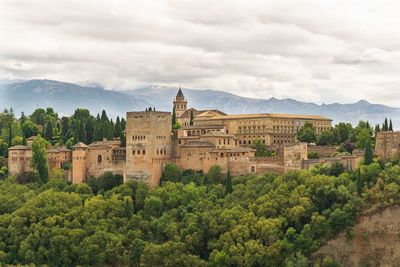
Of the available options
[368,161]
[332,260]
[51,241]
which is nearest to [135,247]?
[51,241]

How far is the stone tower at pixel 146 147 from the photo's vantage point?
60062 mm

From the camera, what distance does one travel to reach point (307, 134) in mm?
71562

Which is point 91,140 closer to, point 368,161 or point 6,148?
point 6,148

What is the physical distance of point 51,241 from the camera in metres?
52.9

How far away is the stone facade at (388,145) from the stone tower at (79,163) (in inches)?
947

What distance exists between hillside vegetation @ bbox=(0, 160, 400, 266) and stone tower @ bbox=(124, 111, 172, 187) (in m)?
1.53

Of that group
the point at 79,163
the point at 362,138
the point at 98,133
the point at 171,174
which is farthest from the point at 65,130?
the point at 362,138

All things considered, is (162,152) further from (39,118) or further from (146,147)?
(39,118)

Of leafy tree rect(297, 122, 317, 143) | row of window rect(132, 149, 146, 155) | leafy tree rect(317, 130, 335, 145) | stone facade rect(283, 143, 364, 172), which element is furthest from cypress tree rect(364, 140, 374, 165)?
row of window rect(132, 149, 146, 155)

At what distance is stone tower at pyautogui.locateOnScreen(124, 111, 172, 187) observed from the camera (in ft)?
197

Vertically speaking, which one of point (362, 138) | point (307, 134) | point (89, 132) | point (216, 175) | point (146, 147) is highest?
point (89, 132)

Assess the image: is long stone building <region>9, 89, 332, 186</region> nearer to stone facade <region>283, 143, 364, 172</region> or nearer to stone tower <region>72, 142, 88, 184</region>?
stone tower <region>72, 142, 88, 184</region>

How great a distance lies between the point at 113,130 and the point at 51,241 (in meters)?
19.9

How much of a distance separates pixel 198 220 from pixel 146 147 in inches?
388
